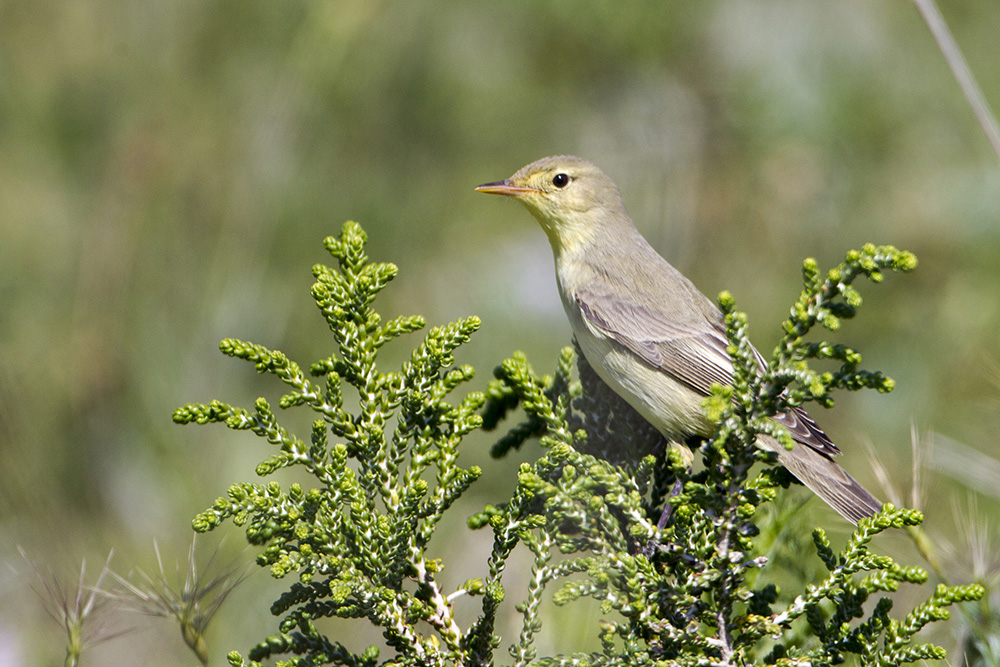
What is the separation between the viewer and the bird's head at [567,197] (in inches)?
171

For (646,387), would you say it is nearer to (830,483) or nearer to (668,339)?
(668,339)

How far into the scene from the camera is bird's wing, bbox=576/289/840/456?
3.55 meters

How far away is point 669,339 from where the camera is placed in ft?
11.9

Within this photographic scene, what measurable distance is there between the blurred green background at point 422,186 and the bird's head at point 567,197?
1.19 metres

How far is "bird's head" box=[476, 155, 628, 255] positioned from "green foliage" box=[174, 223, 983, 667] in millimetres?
2040

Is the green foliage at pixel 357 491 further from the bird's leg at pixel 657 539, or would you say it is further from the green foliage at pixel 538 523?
the bird's leg at pixel 657 539

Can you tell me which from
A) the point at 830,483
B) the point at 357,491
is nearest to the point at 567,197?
the point at 830,483

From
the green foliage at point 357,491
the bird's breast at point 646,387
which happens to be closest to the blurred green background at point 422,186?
the bird's breast at point 646,387

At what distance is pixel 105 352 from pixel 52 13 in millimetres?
2896

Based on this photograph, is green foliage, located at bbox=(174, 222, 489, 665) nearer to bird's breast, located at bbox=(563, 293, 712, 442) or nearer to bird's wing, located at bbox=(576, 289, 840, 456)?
bird's breast, located at bbox=(563, 293, 712, 442)

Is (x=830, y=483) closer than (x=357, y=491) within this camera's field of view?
No

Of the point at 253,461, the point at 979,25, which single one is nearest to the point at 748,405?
the point at 253,461

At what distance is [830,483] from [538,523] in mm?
1296

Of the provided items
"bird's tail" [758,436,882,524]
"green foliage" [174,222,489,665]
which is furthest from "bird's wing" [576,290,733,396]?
"green foliage" [174,222,489,665]
